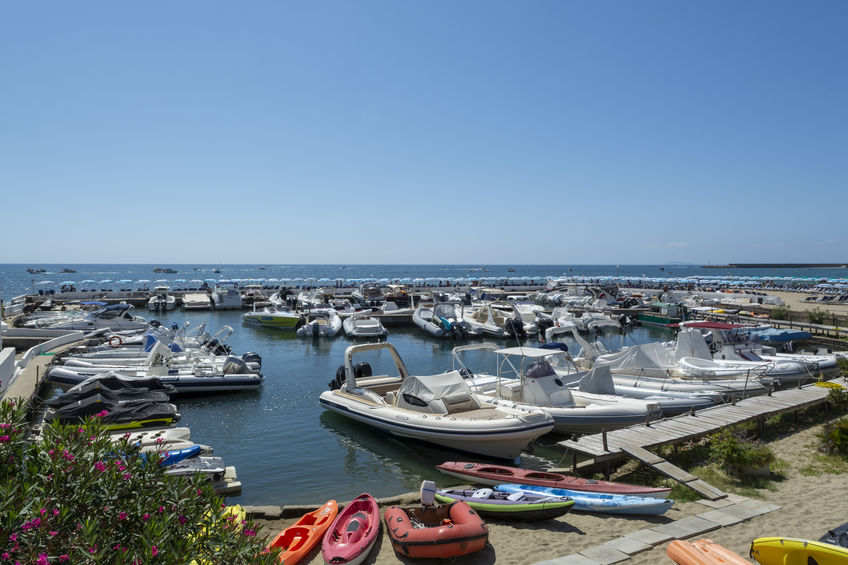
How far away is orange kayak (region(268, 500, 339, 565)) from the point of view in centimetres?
856

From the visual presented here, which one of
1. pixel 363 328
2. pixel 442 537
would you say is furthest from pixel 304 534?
pixel 363 328

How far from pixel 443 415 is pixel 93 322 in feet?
116

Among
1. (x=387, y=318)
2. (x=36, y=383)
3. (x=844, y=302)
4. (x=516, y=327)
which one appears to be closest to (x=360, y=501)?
(x=36, y=383)

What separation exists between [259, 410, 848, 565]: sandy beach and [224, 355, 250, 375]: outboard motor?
547 inches

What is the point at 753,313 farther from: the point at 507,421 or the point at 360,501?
the point at 360,501

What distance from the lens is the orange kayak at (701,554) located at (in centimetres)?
668

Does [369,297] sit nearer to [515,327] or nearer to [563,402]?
[515,327]

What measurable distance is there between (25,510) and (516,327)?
126 feet

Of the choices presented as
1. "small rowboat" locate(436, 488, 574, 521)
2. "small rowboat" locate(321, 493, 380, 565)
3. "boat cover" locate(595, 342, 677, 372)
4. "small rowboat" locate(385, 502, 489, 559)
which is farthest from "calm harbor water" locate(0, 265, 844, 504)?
"boat cover" locate(595, 342, 677, 372)

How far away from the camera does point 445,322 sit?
4066 cm

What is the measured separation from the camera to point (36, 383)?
20250 mm

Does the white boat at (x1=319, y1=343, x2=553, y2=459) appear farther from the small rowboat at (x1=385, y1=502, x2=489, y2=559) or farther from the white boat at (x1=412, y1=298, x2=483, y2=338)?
the white boat at (x1=412, y1=298, x2=483, y2=338)

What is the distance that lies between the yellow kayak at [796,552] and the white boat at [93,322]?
42052 mm

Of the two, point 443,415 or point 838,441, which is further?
point 443,415
